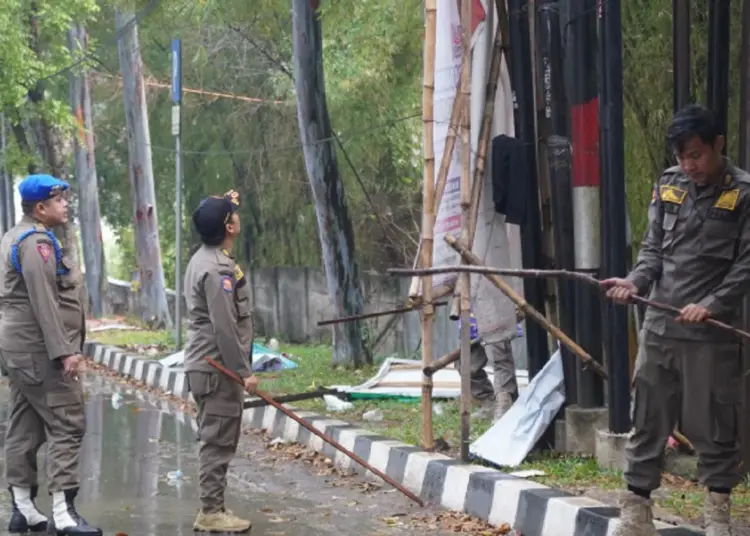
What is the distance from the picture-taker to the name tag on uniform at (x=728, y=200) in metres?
5.59

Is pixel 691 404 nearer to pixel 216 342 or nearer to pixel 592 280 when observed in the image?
pixel 592 280

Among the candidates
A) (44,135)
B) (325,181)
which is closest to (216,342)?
(325,181)

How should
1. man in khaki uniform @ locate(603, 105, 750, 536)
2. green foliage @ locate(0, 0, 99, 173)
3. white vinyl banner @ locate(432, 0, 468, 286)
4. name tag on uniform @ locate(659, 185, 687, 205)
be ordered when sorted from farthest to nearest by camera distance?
1. green foliage @ locate(0, 0, 99, 173)
2. white vinyl banner @ locate(432, 0, 468, 286)
3. name tag on uniform @ locate(659, 185, 687, 205)
4. man in khaki uniform @ locate(603, 105, 750, 536)

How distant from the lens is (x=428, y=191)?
333 inches

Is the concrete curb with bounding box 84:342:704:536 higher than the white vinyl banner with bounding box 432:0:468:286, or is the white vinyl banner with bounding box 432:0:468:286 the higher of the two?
the white vinyl banner with bounding box 432:0:468:286

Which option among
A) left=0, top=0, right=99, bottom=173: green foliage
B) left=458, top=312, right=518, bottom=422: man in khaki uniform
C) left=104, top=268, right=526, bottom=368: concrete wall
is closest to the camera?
left=458, top=312, right=518, bottom=422: man in khaki uniform

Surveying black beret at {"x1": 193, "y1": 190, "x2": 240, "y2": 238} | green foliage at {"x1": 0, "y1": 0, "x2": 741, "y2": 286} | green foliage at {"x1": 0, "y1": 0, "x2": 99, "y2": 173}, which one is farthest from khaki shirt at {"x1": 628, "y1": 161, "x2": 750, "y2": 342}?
green foliage at {"x1": 0, "y1": 0, "x2": 99, "y2": 173}

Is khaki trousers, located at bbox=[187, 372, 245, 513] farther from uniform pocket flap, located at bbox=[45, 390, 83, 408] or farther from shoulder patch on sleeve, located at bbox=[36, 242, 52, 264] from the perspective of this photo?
shoulder patch on sleeve, located at bbox=[36, 242, 52, 264]

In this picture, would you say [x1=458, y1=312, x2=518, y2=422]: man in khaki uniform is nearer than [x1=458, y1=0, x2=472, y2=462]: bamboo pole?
No

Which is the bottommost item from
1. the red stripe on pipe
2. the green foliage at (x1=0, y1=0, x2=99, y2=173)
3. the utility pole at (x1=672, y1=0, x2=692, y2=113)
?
the red stripe on pipe

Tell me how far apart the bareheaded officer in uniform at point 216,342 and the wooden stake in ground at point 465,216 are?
132 cm

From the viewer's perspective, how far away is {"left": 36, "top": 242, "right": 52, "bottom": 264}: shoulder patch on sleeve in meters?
7.21

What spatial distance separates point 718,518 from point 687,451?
7.03ft

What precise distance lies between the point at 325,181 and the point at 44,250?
29.3ft
